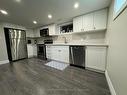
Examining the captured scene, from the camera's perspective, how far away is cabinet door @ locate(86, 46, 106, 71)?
2170 mm

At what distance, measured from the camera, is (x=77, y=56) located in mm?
2777

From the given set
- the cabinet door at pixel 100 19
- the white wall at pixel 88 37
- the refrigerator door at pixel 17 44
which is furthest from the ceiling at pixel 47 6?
the refrigerator door at pixel 17 44

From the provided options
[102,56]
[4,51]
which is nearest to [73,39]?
[102,56]

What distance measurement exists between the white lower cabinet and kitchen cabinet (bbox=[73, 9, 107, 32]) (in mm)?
1144

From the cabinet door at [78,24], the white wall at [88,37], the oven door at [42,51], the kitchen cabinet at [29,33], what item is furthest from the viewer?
the kitchen cabinet at [29,33]

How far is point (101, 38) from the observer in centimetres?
273

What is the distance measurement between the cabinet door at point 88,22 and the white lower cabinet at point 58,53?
3.96 ft

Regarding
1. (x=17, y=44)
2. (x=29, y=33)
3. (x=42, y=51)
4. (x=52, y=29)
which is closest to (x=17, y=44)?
(x=17, y=44)

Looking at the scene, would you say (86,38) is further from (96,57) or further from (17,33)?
(17,33)

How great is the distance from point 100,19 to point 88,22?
431 mm

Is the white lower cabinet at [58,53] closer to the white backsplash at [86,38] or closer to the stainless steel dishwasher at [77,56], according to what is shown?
the stainless steel dishwasher at [77,56]

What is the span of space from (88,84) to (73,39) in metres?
2.29

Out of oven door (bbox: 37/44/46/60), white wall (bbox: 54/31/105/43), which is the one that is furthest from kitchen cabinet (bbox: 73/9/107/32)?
oven door (bbox: 37/44/46/60)

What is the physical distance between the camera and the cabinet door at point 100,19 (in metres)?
2.32
